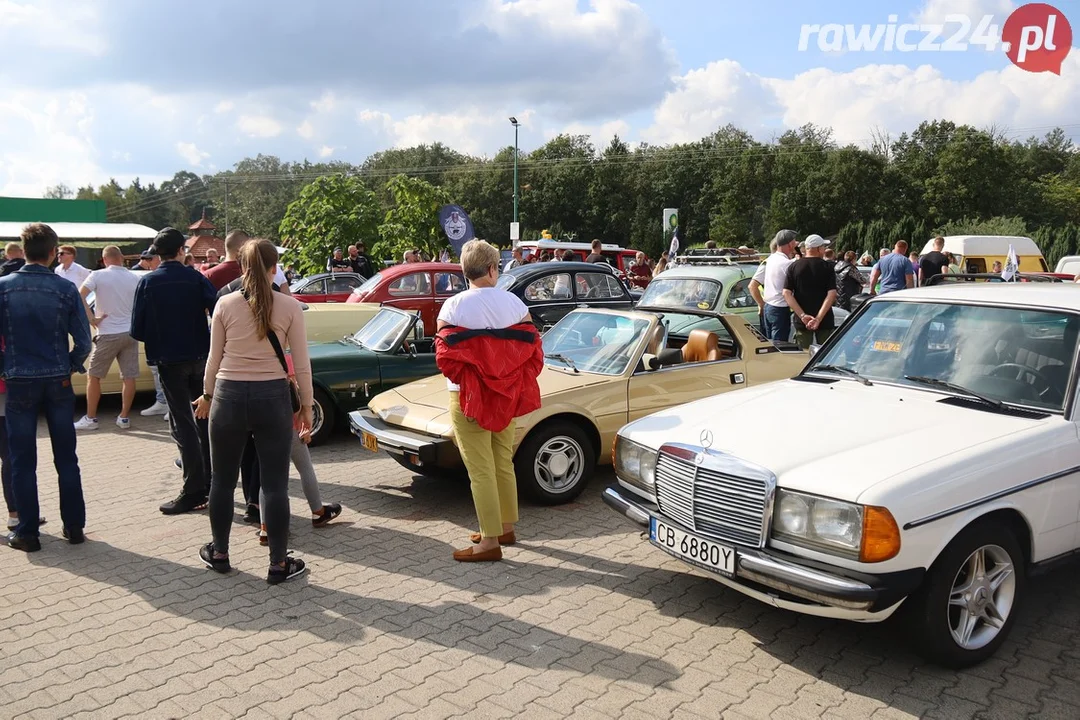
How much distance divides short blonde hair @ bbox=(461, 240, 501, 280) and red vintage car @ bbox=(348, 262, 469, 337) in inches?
319

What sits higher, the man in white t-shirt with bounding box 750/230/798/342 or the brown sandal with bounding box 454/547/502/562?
the man in white t-shirt with bounding box 750/230/798/342

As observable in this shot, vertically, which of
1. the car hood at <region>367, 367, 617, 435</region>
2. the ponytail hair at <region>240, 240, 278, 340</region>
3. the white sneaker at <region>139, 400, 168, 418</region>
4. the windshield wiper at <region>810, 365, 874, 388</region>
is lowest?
the white sneaker at <region>139, 400, 168, 418</region>

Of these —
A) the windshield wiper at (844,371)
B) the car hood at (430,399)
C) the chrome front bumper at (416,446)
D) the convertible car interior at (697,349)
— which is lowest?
the chrome front bumper at (416,446)

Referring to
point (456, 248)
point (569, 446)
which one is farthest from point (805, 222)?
point (569, 446)

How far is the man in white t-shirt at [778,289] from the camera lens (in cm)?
930

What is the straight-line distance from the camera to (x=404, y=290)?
13.3 metres

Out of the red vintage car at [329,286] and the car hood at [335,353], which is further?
the red vintage car at [329,286]

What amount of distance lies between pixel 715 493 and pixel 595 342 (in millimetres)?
3029

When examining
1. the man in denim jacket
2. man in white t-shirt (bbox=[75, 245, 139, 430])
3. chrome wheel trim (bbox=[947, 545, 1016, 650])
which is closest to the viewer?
chrome wheel trim (bbox=[947, 545, 1016, 650])

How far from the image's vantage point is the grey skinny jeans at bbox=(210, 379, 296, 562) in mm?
4562

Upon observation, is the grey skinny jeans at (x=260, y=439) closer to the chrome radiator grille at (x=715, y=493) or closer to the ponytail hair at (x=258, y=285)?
the ponytail hair at (x=258, y=285)

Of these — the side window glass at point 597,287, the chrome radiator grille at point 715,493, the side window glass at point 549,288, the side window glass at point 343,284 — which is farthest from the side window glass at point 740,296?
the side window glass at point 343,284

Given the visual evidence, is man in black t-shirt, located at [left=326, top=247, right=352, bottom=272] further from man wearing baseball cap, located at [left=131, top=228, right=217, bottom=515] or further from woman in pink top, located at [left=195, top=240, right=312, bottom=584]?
woman in pink top, located at [left=195, top=240, right=312, bottom=584]

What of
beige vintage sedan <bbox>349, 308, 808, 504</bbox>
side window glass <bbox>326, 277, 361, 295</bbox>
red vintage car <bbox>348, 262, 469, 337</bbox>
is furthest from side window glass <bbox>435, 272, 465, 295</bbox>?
beige vintage sedan <bbox>349, 308, 808, 504</bbox>
